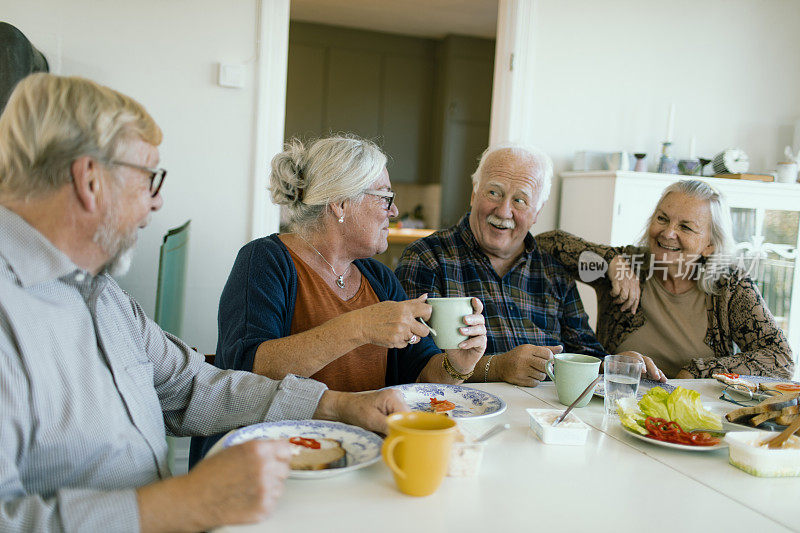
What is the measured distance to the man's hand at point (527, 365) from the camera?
1533 millimetres

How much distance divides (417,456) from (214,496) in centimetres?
26

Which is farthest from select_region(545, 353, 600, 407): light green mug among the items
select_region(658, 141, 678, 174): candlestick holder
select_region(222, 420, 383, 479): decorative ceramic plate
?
select_region(658, 141, 678, 174): candlestick holder

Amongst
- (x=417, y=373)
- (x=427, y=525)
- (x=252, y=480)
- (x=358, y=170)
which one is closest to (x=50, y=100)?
(x=252, y=480)

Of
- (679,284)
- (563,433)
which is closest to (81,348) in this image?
(563,433)

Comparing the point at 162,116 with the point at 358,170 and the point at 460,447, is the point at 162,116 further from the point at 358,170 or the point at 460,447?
the point at 460,447

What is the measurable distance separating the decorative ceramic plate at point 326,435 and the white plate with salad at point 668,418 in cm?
50

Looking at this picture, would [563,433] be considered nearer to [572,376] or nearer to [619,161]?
[572,376]

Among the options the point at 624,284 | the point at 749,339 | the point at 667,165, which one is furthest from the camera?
the point at 667,165

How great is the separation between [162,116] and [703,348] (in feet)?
7.88

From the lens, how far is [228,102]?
2.91 meters

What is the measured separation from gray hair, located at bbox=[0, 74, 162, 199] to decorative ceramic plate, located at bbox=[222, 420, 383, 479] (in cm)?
46

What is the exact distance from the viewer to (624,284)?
7.21 ft

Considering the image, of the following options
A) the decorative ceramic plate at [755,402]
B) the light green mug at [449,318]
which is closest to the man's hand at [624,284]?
the decorative ceramic plate at [755,402]

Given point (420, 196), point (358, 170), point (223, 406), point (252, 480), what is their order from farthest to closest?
point (420, 196) → point (358, 170) → point (223, 406) → point (252, 480)
